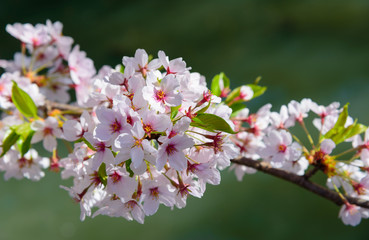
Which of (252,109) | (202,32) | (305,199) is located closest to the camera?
(305,199)

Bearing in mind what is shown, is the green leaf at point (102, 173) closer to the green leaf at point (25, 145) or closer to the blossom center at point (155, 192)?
the blossom center at point (155, 192)

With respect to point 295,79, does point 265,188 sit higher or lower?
lower

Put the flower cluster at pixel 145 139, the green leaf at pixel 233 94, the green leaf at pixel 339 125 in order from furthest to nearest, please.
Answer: the green leaf at pixel 233 94 < the green leaf at pixel 339 125 < the flower cluster at pixel 145 139

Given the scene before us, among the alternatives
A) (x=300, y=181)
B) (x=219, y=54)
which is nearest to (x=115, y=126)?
(x=300, y=181)

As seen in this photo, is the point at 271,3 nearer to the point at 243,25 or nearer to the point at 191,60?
the point at 243,25

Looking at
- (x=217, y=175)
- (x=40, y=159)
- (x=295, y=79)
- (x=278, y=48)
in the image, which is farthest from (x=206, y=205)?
(x=217, y=175)

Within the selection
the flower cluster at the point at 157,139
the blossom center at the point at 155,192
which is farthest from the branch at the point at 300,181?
the blossom center at the point at 155,192

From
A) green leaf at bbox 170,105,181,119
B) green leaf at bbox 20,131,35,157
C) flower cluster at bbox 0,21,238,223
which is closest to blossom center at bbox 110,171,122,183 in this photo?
flower cluster at bbox 0,21,238,223
